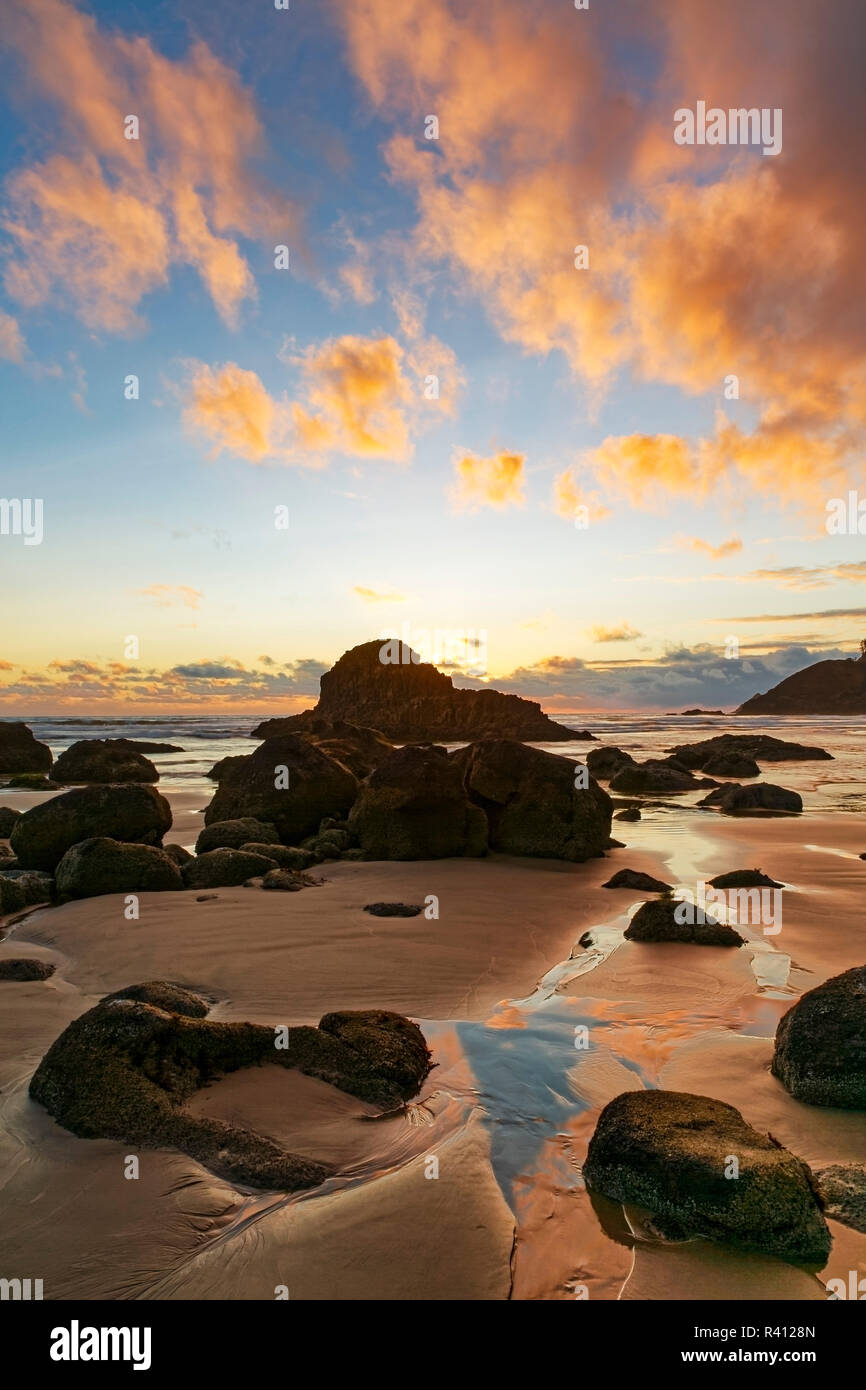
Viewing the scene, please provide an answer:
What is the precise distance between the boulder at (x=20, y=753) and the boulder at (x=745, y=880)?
102 feet

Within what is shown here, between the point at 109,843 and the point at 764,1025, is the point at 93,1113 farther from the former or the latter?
the point at 109,843

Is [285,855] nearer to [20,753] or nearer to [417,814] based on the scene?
[417,814]

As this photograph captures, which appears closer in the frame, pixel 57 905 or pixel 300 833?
pixel 57 905

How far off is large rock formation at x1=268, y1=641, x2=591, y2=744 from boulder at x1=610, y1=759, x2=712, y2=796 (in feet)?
125

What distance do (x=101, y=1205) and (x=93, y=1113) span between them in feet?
2.23

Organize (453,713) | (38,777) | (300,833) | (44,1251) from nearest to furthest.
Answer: (44,1251)
(300,833)
(38,777)
(453,713)

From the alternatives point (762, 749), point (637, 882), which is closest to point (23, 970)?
point (637, 882)

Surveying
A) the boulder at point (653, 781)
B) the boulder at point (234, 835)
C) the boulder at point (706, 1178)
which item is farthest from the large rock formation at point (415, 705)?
the boulder at point (706, 1178)

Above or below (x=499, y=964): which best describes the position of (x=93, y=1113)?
above

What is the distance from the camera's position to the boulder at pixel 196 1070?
3.95m

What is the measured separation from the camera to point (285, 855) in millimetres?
11875

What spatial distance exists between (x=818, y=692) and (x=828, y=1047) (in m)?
140

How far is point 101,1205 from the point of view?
11.6ft

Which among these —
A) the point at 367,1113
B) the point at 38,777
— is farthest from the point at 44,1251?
the point at 38,777
